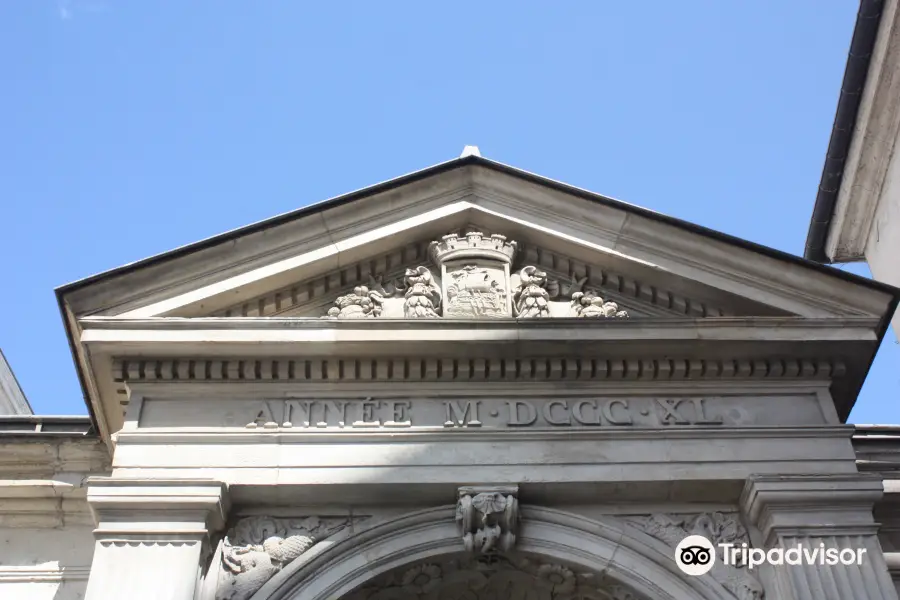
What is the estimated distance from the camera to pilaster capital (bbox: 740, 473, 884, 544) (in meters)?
8.78

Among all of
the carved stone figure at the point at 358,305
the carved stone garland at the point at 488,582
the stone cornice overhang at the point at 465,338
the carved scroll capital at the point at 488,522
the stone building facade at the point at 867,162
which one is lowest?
the carved stone garland at the point at 488,582

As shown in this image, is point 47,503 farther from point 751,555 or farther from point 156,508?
point 751,555

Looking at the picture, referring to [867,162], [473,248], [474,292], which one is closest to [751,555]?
[474,292]

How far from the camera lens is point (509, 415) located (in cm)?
958

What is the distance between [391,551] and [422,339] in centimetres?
196

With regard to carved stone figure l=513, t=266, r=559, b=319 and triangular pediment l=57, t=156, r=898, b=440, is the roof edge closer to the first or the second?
triangular pediment l=57, t=156, r=898, b=440

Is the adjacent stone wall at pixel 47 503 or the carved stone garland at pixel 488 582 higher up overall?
the adjacent stone wall at pixel 47 503

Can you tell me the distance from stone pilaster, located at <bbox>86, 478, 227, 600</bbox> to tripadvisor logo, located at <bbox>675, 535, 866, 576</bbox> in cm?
402

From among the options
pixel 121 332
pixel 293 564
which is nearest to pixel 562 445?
pixel 293 564

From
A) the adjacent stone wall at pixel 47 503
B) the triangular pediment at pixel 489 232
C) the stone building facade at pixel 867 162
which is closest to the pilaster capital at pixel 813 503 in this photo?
the triangular pediment at pixel 489 232

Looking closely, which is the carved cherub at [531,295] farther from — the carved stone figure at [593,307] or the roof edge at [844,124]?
the roof edge at [844,124]

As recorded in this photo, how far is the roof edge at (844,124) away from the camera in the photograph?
12.3 meters

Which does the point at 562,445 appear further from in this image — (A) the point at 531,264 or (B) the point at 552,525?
(A) the point at 531,264

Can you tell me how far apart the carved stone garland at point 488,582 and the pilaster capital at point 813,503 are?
4.32ft
